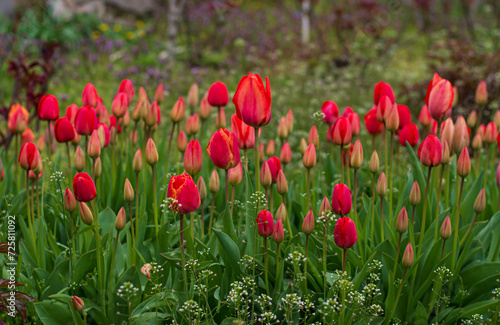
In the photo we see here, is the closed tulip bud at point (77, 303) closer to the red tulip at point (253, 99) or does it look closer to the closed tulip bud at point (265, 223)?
the closed tulip bud at point (265, 223)

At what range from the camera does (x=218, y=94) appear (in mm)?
2484

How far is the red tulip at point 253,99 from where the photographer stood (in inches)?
66.9

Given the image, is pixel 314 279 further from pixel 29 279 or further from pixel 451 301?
pixel 29 279

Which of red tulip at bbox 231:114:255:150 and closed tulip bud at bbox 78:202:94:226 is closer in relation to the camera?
closed tulip bud at bbox 78:202:94:226

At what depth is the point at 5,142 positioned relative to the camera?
313 cm

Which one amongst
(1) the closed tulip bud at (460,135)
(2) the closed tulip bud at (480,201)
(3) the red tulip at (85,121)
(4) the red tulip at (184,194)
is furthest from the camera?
(3) the red tulip at (85,121)

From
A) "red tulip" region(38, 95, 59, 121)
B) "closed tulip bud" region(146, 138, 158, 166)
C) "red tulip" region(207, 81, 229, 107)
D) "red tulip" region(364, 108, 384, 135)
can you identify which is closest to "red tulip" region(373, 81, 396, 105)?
"red tulip" region(364, 108, 384, 135)

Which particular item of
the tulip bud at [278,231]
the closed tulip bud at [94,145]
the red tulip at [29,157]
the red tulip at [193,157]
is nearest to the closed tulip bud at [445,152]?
the tulip bud at [278,231]

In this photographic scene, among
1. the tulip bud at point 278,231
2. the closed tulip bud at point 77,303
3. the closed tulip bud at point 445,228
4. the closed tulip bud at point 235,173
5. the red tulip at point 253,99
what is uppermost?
the red tulip at point 253,99

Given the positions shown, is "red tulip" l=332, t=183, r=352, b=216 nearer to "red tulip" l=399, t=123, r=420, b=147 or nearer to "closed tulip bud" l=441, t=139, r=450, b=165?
"closed tulip bud" l=441, t=139, r=450, b=165

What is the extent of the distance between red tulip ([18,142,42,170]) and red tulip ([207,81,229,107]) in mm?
852

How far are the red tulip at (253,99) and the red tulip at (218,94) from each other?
2.53 ft

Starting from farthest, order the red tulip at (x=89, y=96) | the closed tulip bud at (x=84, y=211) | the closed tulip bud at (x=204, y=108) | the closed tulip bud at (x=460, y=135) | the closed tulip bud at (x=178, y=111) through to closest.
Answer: the closed tulip bud at (x=204, y=108) < the red tulip at (x=89, y=96) < the closed tulip bud at (x=178, y=111) < the closed tulip bud at (x=460, y=135) < the closed tulip bud at (x=84, y=211)

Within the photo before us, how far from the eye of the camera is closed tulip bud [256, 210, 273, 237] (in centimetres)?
170
